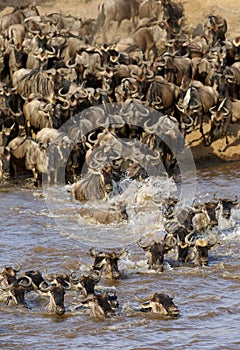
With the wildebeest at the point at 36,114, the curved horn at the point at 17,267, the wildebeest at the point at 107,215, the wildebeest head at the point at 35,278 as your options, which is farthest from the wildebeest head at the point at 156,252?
the wildebeest at the point at 36,114

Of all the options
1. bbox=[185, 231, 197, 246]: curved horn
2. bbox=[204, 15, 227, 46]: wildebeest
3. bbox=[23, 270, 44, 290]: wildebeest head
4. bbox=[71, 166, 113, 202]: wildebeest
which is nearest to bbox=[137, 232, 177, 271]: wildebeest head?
bbox=[185, 231, 197, 246]: curved horn

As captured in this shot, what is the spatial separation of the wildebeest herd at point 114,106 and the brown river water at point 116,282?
0.37 metres

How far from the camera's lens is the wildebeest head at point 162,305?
12.0 meters

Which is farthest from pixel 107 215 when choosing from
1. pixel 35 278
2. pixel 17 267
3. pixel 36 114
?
pixel 36 114

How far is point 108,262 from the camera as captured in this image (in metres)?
13.5

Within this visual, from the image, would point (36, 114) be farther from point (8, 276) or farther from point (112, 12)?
point (8, 276)

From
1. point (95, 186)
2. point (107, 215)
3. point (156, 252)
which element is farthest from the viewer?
point (95, 186)

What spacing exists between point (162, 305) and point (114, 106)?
8441 millimetres

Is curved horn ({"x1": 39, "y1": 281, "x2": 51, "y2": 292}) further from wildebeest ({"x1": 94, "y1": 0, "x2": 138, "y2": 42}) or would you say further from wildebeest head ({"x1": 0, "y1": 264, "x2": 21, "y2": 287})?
wildebeest ({"x1": 94, "y1": 0, "x2": 138, "y2": 42})

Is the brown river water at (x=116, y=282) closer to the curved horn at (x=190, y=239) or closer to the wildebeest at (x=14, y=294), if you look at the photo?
the wildebeest at (x=14, y=294)

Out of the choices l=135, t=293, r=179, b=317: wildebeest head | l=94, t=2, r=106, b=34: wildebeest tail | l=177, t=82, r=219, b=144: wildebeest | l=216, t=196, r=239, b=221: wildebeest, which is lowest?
l=135, t=293, r=179, b=317: wildebeest head

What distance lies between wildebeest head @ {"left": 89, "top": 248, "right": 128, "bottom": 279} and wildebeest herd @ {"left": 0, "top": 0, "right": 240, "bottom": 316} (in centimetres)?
130

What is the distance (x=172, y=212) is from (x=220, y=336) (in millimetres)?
4547

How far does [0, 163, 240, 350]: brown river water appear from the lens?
11.5m
